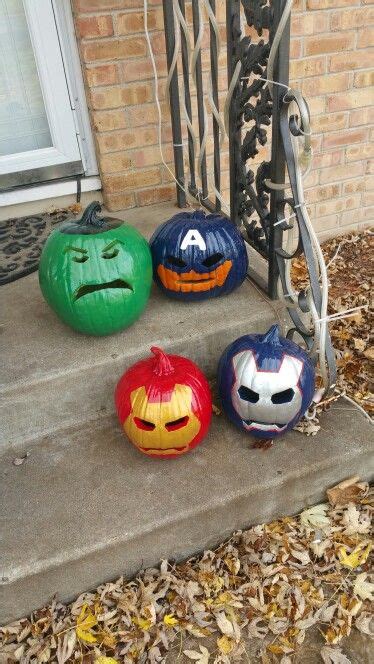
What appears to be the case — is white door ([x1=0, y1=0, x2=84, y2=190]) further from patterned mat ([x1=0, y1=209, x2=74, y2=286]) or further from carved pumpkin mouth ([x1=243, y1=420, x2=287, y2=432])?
carved pumpkin mouth ([x1=243, y1=420, x2=287, y2=432])

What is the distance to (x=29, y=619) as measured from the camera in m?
1.79

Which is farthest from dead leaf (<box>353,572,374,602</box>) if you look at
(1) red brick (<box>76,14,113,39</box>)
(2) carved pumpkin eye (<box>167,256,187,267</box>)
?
(1) red brick (<box>76,14,113,39</box>)

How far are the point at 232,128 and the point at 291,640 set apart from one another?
1.98m

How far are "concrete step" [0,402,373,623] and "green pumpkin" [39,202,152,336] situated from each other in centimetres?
47

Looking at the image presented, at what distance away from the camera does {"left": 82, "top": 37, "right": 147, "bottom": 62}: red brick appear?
271 cm

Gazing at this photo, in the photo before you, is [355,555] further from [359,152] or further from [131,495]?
[359,152]

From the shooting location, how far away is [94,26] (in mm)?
2662

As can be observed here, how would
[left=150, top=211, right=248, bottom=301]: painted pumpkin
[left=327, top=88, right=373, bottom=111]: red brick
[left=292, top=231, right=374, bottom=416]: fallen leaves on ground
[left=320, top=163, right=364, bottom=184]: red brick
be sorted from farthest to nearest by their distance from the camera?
[left=320, top=163, right=364, bottom=184]: red brick < [left=327, top=88, right=373, bottom=111]: red brick < [left=292, top=231, right=374, bottom=416]: fallen leaves on ground < [left=150, top=211, right=248, bottom=301]: painted pumpkin

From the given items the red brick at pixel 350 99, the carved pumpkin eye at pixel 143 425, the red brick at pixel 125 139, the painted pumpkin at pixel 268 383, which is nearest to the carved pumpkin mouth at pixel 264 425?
the painted pumpkin at pixel 268 383

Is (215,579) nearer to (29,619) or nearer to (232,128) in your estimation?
(29,619)

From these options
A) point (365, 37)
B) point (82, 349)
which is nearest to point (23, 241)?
point (82, 349)

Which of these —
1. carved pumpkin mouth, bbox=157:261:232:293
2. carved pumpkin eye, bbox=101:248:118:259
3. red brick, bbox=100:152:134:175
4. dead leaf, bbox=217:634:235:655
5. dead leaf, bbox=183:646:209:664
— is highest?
carved pumpkin eye, bbox=101:248:118:259

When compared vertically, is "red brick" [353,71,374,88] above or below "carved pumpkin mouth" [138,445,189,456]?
above

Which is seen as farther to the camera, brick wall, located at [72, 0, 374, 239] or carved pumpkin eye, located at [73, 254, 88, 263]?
brick wall, located at [72, 0, 374, 239]
